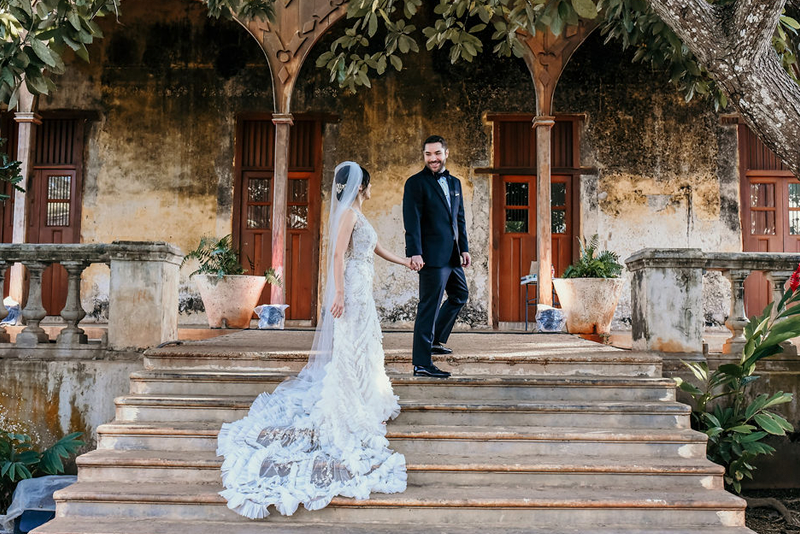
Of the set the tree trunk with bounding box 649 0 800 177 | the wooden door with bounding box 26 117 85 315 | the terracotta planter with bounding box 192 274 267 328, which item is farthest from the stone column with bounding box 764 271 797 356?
the wooden door with bounding box 26 117 85 315

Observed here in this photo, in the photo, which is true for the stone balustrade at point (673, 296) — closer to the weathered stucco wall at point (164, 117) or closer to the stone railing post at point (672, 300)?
the stone railing post at point (672, 300)

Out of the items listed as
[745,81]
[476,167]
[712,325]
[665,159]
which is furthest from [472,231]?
[745,81]

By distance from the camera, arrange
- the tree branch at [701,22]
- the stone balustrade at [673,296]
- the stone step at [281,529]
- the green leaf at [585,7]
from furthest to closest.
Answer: the stone balustrade at [673,296] < the green leaf at [585,7] < the tree branch at [701,22] < the stone step at [281,529]

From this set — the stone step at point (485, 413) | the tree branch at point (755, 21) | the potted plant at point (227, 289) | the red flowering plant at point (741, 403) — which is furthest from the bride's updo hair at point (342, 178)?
the potted plant at point (227, 289)

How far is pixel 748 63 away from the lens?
12.0 ft

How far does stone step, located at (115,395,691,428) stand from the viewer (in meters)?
4.24

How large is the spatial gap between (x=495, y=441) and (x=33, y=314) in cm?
379

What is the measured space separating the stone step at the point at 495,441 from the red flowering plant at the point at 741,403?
35.1 inches

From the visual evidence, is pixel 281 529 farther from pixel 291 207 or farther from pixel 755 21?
pixel 291 207

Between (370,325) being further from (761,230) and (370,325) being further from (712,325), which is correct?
(761,230)

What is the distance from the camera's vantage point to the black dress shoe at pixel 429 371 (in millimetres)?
4492

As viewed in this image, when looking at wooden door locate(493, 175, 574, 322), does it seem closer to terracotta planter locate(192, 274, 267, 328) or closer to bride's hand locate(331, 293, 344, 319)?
terracotta planter locate(192, 274, 267, 328)

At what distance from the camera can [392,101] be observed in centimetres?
991

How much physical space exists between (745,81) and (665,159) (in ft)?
20.9
